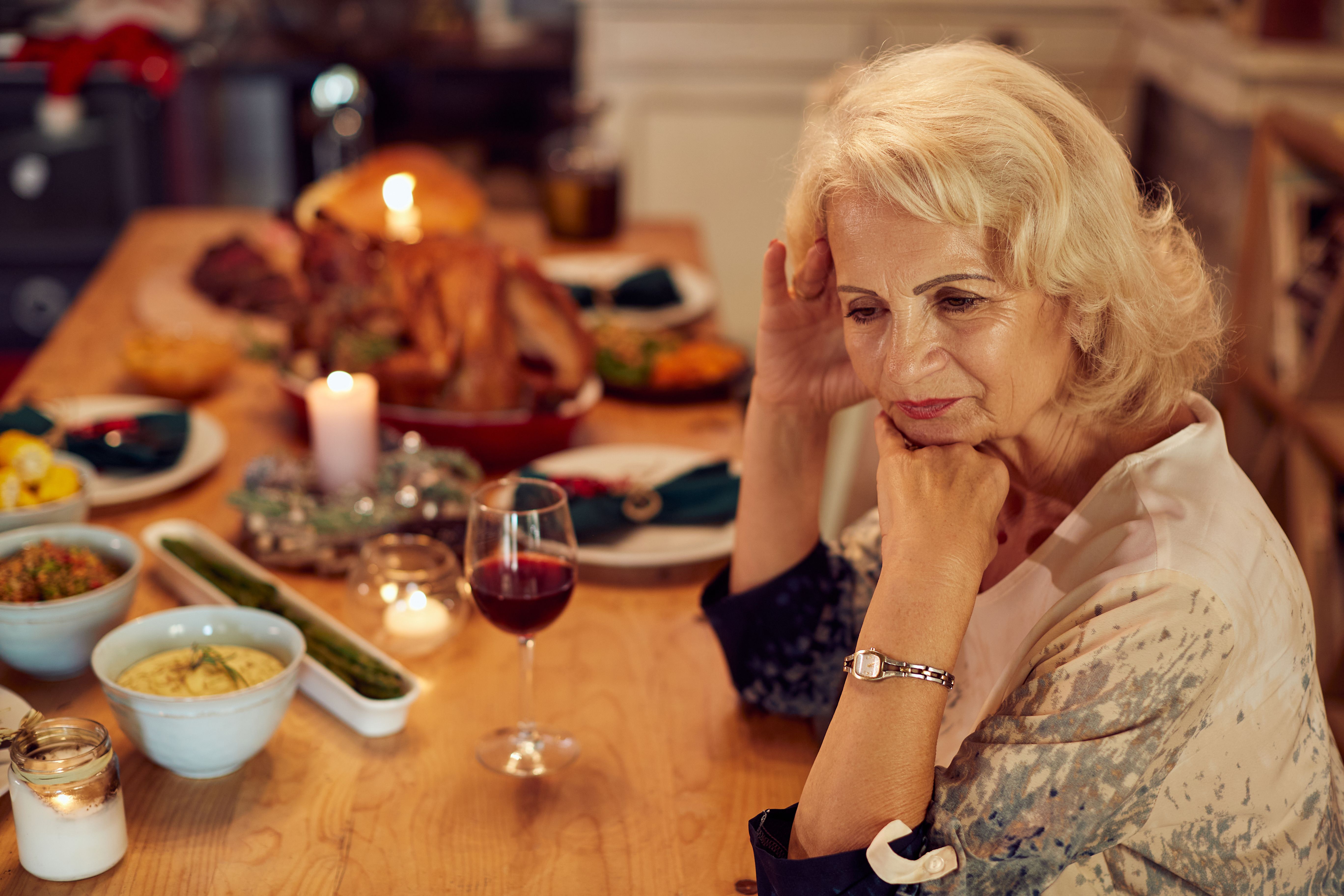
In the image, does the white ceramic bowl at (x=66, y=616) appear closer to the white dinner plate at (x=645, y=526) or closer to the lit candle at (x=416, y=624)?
the lit candle at (x=416, y=624)

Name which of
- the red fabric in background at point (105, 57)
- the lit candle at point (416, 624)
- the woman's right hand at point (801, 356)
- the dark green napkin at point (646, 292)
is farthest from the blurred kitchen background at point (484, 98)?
the lit candle at point (416, 624)

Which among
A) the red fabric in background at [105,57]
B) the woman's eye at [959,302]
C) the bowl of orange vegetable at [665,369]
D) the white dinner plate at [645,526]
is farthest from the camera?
the red fabric in background at [105,57]

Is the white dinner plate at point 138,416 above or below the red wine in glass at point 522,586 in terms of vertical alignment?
below

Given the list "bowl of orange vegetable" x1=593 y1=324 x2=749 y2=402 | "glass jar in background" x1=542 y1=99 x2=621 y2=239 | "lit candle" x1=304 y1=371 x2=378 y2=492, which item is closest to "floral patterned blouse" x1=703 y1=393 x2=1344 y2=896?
"lit candle" x1=304 y1=371 x2=378 y2=492

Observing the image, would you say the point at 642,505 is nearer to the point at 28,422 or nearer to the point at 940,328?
the point at 940,328

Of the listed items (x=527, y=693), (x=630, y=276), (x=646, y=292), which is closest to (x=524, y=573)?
(x=527, y=693)

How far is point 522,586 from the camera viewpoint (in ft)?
3.66

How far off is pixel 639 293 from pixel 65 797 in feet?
5.28

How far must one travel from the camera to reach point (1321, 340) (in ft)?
7.91

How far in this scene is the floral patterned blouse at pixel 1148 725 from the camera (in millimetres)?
925

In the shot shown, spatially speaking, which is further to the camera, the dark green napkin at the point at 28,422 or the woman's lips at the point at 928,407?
the dark green napkin at the point at 28,422

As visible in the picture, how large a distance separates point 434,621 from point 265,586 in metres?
0.19

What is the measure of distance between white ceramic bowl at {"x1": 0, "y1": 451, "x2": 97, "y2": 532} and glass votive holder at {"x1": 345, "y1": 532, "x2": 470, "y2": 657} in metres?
0.33

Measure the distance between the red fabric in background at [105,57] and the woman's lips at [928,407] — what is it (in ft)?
10.9
